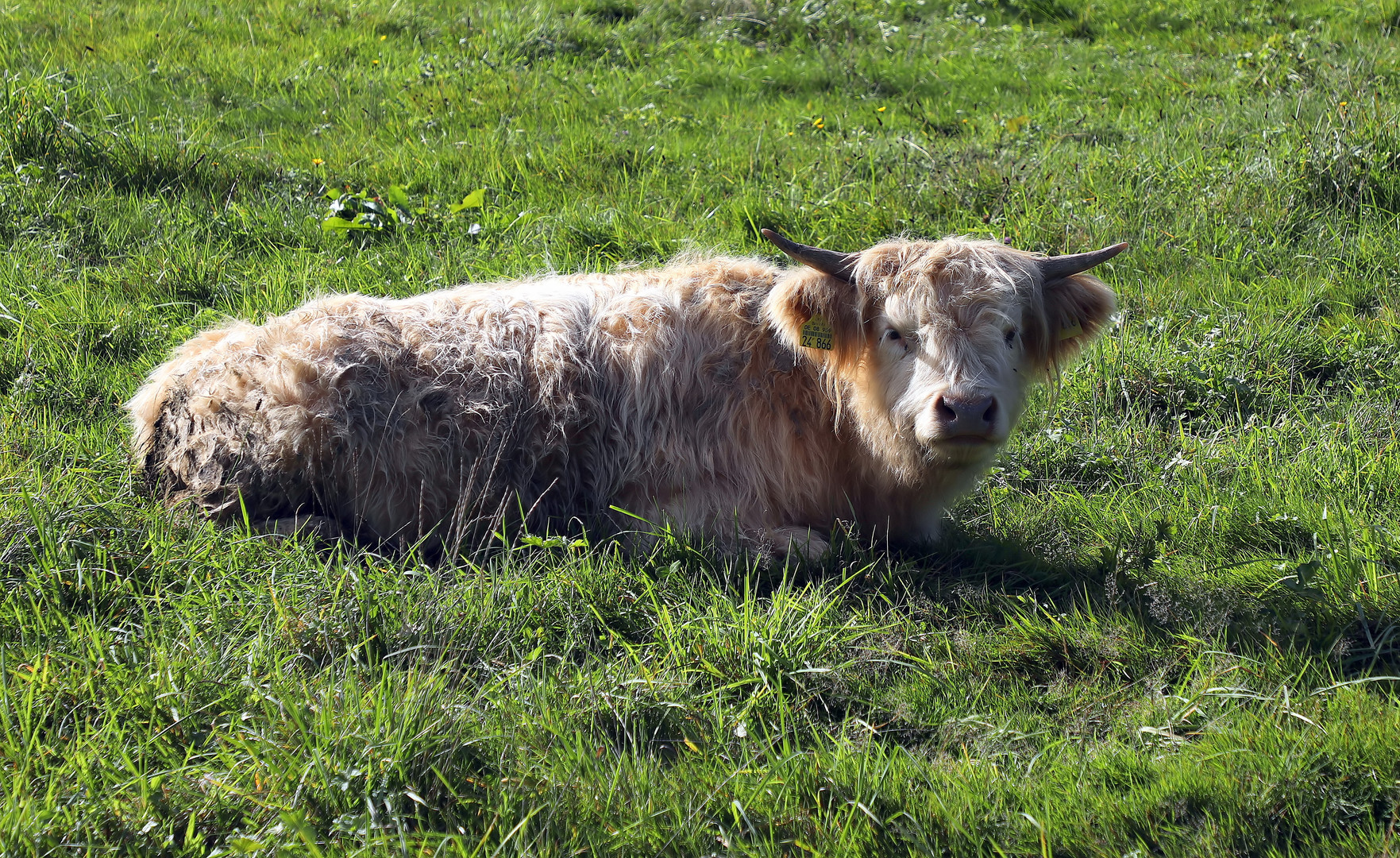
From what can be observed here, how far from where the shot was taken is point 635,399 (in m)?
4.18

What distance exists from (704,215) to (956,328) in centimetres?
258

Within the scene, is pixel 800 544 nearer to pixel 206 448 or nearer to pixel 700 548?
pixel 700 548

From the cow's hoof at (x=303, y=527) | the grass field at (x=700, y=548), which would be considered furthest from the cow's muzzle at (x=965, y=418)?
the cow's hoof at (x=303, y=527)

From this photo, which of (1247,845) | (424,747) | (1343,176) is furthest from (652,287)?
(1343,176)

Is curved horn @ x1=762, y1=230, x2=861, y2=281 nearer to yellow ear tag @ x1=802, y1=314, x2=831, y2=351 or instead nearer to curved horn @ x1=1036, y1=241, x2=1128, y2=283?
yellow ear tag @ x1=802, y1=314, x2=831, y2=351

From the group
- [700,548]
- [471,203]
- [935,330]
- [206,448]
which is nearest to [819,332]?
[935,330]

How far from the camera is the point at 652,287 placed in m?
4.41

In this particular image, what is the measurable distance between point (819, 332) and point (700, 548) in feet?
3.06

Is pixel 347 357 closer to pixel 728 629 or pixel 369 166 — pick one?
pixel 728 629

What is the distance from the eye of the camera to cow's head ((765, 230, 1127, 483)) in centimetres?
365

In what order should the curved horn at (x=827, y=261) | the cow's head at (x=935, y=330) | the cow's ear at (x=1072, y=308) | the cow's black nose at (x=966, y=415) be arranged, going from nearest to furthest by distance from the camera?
the cow's black nose at (x=966, y=415), the cow's head at (x=935, y=330), the curved horn at (x=827, y=261), the cow's ear at (x=1072, y=308)

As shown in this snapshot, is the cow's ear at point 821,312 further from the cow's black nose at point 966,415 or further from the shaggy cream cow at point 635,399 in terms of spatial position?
the cow's black nose at point 966,415

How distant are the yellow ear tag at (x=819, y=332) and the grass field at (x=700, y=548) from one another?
2.72 ft

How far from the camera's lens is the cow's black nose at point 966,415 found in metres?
3.49
